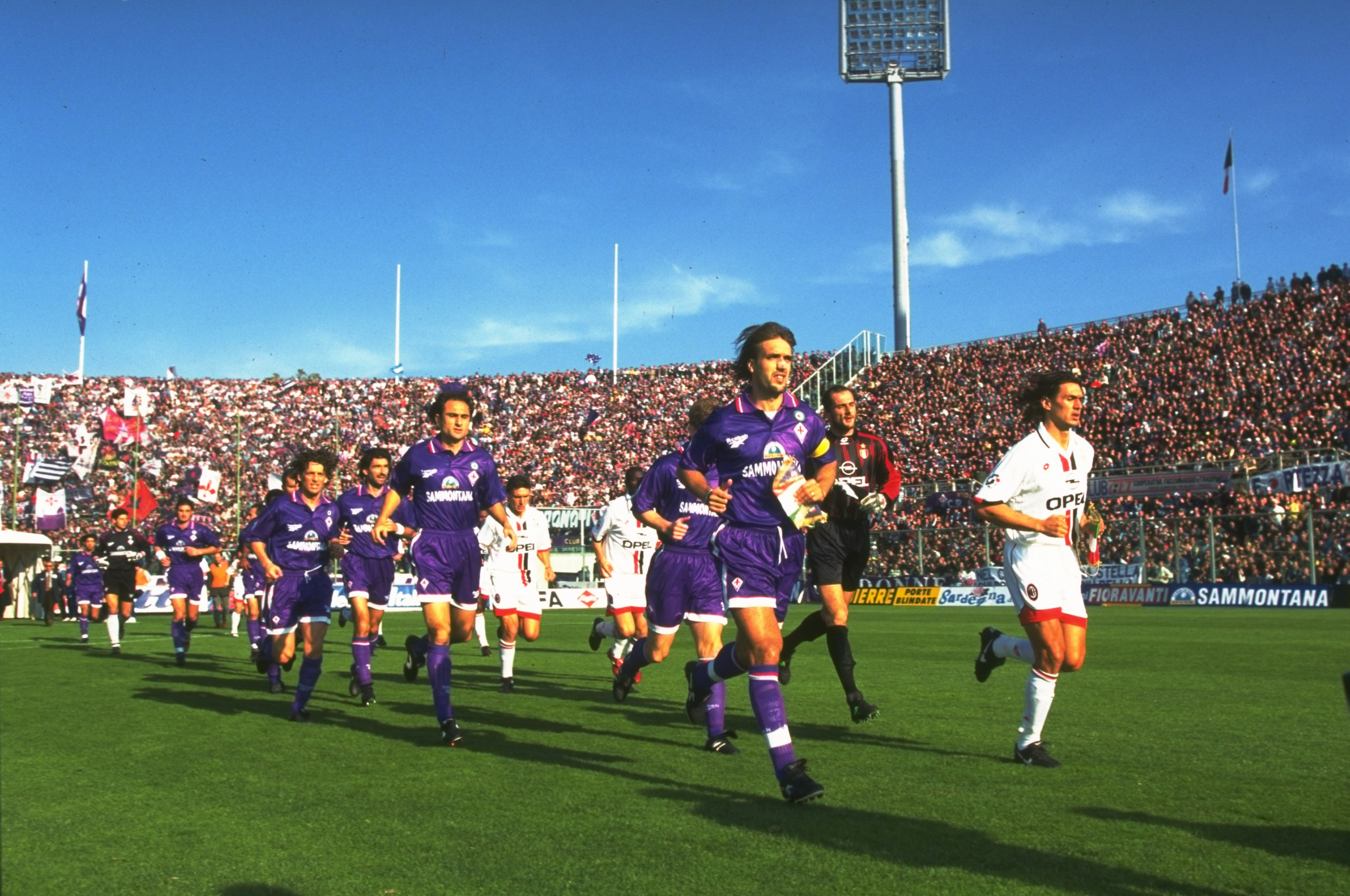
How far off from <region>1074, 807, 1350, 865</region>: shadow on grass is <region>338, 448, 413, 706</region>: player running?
24.2 feet

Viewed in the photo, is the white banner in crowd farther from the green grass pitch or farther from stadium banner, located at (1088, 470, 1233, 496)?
the green grass pitch

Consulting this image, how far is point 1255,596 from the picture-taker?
28.8 metres

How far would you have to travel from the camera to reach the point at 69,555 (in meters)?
39.7

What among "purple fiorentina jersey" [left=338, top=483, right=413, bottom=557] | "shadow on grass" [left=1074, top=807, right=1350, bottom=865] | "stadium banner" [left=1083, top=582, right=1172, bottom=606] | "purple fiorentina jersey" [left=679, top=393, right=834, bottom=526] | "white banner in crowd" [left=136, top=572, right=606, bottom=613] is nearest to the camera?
"shadow on grass" [left=1074, top=807, right=1350, bottom=865]

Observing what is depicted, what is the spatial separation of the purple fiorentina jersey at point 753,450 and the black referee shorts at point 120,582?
1484 cm

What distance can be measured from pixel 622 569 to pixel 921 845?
8.59 m

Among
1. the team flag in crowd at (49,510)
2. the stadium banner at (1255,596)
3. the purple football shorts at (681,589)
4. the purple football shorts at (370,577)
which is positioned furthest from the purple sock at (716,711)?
the team flag in crowd at (49,510)

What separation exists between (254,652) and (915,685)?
30.3ft

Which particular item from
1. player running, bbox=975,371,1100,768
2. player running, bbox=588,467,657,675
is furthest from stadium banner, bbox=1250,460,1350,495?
player running, bbox=975,371,1100,768

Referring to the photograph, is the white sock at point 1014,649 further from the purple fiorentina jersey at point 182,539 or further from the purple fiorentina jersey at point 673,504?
the purple fiorentina jersey at point 182,539

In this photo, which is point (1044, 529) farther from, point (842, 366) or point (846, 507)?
point (842, 366)

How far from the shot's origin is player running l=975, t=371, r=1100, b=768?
6.96m

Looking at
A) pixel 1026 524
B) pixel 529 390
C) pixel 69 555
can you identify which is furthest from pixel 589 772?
pixel 529 390

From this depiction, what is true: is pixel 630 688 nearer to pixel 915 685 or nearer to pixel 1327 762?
pixel 915 685
